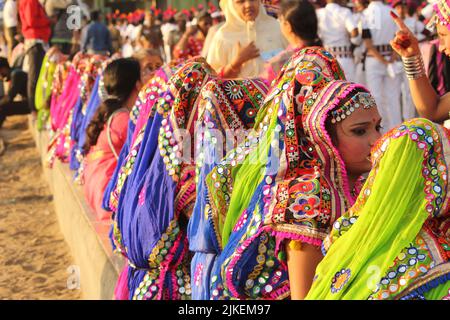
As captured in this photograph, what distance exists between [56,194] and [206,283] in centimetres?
482

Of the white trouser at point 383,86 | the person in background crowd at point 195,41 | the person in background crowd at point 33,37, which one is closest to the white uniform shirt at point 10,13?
the person in background crowd at point 33,37

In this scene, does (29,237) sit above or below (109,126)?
below

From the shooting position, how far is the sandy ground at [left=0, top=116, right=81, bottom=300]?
5613 millimetres

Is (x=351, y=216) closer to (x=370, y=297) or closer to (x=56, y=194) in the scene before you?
(x=370, y=297)

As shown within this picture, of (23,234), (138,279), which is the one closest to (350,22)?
(23,234)

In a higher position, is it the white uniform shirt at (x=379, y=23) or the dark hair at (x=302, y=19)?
the dark hair at (x=302, y=19)

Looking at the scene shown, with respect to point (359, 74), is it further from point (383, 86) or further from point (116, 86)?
point (116, 86)

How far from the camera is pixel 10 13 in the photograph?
1379cm

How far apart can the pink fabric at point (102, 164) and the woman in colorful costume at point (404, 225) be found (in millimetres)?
3040

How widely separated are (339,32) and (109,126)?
4680 mm

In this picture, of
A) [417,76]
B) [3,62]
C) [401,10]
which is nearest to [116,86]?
[417,76]

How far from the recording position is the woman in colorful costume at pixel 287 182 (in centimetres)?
267

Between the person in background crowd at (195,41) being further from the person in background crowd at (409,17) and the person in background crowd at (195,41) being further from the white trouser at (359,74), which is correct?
the person in background crowd at (409,17)

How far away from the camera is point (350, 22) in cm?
916
